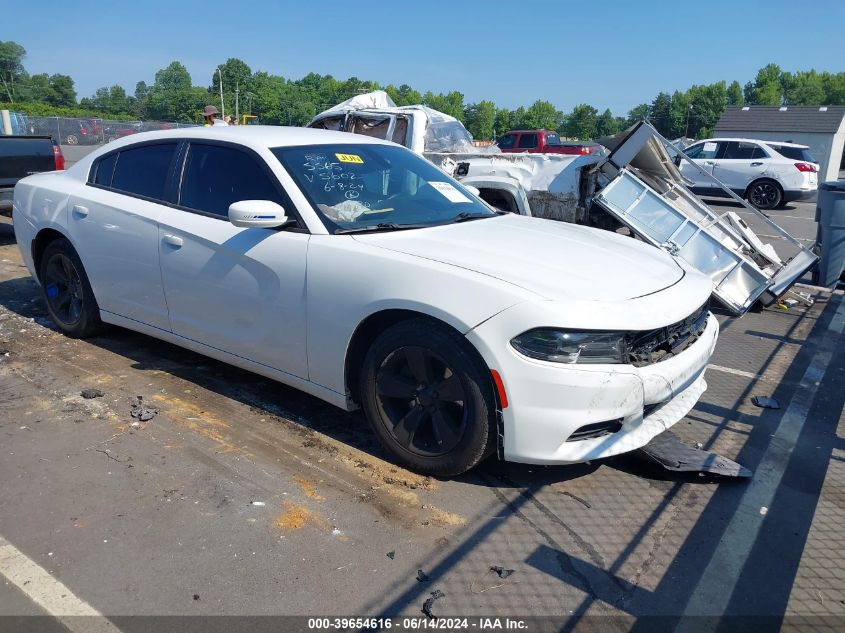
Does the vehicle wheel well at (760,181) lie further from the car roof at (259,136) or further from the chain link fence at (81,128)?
the chain link fence at (81,128)

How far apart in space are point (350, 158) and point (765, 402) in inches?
131

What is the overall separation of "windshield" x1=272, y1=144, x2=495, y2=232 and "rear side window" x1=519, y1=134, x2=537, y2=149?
70.1ft

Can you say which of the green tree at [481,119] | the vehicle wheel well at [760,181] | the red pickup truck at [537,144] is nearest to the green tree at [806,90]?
the green tree at [481,119]

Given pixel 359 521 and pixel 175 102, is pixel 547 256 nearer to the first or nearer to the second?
pixel 359 521

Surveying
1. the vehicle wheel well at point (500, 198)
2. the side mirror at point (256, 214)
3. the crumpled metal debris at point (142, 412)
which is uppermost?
the side mirror at point (256, 214)

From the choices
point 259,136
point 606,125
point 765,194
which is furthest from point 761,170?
point 606,125

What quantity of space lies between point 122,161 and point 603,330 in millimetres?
3784

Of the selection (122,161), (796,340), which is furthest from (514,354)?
(796,340)

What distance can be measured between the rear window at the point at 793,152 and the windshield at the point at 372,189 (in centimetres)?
1638

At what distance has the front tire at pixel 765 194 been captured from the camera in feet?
57.3

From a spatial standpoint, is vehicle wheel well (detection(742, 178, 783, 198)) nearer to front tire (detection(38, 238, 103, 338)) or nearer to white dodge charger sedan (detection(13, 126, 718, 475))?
white dodge charger sedan (detection(13, 126, 718, 475))

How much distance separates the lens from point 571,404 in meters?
2.95

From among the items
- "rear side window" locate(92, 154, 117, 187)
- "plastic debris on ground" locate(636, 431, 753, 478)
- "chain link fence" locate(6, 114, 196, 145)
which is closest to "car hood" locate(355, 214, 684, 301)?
"plastic debris on ground" locate(636, 431, 753, 478)

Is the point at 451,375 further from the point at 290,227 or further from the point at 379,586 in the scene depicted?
the point at 290,227
